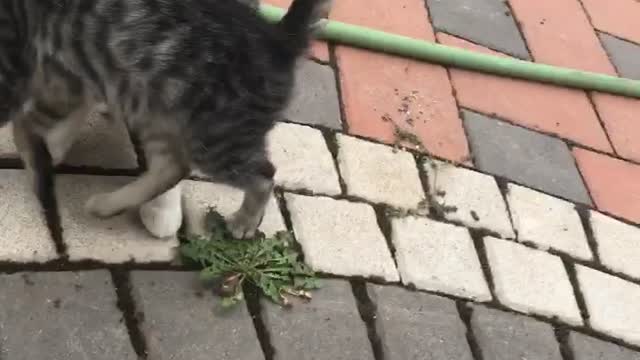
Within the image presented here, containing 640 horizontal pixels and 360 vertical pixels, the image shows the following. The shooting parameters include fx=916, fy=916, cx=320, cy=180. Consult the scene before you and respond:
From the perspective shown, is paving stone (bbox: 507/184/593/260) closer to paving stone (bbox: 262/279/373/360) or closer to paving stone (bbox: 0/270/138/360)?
paving stone (bbox: 262/279/373/360)

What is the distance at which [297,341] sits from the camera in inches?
80.4

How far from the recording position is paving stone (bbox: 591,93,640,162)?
2.96 meters

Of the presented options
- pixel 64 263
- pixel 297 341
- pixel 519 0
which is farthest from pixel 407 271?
pixel 519 0

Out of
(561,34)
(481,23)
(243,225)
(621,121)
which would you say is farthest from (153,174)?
(561,34)

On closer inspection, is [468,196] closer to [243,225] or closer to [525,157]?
[525,157]

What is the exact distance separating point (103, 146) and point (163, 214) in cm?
31

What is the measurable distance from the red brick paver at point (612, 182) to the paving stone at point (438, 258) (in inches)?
22.3

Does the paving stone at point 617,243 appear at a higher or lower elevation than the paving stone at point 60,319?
higher

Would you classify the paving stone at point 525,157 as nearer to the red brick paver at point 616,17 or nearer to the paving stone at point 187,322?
the red brick paver at point 616,17

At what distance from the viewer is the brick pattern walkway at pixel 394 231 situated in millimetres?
1982

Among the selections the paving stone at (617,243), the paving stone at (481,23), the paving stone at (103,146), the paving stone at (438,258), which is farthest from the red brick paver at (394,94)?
the paving stone at (103,146)

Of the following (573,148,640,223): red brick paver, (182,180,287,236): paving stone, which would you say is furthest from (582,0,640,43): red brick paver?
(182,180,287,236): paving stone

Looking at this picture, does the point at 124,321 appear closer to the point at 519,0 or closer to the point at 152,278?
the point at 152,278

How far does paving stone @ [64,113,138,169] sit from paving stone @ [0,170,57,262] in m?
0.14
